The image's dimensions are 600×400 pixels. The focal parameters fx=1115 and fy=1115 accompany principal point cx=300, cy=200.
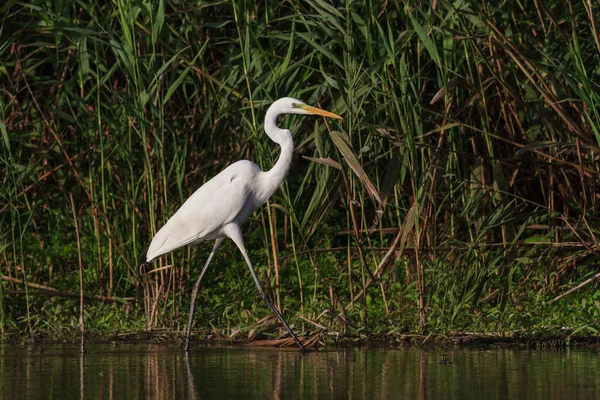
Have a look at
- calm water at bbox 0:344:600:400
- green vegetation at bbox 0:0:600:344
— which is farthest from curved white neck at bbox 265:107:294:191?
calm water at bbox 0:344:600:400

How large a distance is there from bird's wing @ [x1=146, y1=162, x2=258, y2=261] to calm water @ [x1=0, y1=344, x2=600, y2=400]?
2.08 ft

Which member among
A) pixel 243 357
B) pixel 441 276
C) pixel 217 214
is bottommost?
pixel 243 357

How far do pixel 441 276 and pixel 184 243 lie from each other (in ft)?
4.94

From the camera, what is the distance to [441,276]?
645 cm

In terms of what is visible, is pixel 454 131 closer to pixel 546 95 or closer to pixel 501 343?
pixel 546 95

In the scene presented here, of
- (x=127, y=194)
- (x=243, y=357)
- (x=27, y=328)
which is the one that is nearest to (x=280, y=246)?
(x=127, y=194)

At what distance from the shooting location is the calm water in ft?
14.7

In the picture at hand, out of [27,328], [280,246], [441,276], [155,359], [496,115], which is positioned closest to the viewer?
[155,359]

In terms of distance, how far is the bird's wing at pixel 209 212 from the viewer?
21.4ft

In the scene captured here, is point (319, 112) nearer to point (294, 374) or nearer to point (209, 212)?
point (209, 212)

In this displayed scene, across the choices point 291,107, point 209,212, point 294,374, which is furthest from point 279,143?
point 294,374

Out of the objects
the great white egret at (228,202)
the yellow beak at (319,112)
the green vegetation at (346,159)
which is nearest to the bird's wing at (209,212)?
the great white egret at (228,202)

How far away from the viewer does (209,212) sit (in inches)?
259

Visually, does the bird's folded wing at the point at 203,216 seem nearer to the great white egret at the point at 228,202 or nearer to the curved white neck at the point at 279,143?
the great white egret at the point at 228,202
